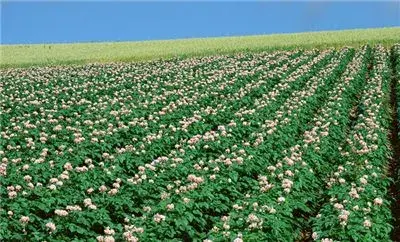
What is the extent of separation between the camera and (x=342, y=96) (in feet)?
64.2

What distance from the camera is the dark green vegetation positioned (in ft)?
27.6

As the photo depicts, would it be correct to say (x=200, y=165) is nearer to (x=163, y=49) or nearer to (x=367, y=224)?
(x=367, y=224)

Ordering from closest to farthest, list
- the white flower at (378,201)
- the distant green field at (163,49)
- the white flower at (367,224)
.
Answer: the white flower at (367,224) → the white flower at (378,201) → the distant green field at (163,49)

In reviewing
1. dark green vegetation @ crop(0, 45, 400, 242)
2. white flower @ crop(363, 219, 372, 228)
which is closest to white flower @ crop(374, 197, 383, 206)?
dark green vegetation @ crop(0, 45, 400, 242)

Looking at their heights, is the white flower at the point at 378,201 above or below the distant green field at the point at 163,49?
below

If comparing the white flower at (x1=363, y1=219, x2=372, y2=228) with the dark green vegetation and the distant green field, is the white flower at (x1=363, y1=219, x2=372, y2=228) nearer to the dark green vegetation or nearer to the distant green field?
the dark green vegetation

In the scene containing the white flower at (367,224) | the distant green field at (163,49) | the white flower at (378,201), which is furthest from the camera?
the distant green field at (163,49)

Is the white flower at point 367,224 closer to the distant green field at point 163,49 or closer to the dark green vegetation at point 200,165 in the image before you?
the dark green vegetation at point 200,165

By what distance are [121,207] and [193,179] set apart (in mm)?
1334

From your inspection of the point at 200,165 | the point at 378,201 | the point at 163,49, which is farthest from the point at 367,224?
the point at 163,49

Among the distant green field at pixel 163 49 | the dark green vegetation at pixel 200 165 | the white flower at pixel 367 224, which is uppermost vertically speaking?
the distant green field at pixel 163 49

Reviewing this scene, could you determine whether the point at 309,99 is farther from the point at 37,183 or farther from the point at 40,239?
the point at 40,239

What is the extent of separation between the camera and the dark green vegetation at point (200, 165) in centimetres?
841

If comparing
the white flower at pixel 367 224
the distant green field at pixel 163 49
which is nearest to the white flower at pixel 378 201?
the white flower at pixel 367 224
